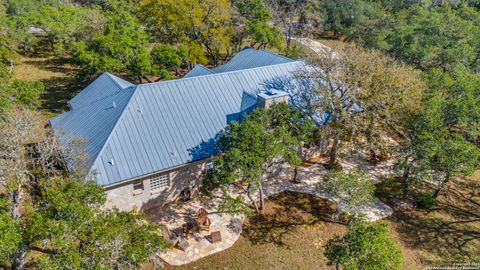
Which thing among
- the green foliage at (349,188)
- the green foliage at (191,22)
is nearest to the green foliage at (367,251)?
the green foliage at (349,188)

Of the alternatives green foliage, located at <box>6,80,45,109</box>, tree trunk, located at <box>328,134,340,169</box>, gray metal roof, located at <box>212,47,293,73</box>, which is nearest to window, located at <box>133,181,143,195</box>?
green foliage, located at <box>6,80,45,109</box>

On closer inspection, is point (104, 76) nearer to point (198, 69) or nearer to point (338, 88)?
point (198, 69)

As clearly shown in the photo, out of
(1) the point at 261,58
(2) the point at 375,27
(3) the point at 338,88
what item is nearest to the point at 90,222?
(3) the point at 338,88

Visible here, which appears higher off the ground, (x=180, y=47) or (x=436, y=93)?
(x=180, y=47)

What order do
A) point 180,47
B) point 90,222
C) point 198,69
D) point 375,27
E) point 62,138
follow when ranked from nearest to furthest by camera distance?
point 90,222 < point 62,138 < point 198,69 < point 180,47 < point 375,27

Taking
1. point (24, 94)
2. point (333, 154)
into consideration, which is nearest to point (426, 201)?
point (333, 154)
